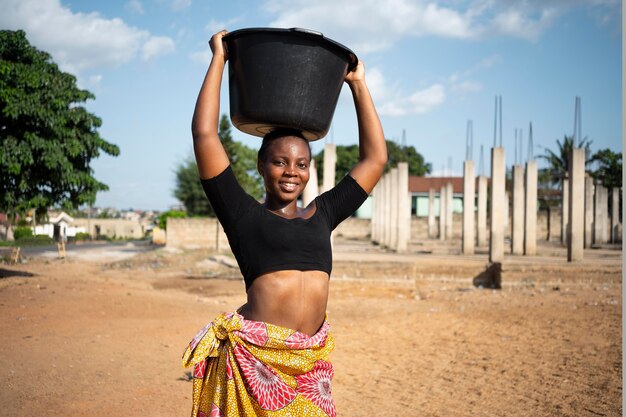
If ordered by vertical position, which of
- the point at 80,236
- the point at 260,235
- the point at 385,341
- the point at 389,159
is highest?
the point at 389,159

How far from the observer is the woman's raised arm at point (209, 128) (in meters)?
2.01

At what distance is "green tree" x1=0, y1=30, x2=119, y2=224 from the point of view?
9.30 m

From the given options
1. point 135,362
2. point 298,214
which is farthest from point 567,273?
point 298,214

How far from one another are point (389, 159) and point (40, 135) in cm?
3758

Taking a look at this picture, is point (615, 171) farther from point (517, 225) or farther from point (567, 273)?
point (567, 273)

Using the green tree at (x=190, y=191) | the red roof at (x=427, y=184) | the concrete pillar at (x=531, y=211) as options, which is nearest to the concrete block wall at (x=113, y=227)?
the green tree at (x=190, y=191)

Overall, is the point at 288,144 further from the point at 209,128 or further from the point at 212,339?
the point at 212,339

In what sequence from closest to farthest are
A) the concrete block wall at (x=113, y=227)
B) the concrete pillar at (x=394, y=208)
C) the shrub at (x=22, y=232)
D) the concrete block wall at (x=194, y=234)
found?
the shrub at (x=22, y=232)
the concrete pillar at (x=394, y=208)
the concrete block wall at (x=194, y=234)
the concrete block wall at (x=113, y=227)

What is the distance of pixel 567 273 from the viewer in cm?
1159

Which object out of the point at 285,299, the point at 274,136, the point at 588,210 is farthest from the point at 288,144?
the point at 588,210

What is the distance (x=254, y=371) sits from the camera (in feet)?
6.33

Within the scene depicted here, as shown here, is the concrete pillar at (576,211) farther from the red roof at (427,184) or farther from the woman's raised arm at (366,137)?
the red roof at (427,184)

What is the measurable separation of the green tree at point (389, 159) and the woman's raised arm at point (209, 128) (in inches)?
1573

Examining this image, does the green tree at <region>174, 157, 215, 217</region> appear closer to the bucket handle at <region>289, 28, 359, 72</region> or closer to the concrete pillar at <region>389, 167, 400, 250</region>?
the concrete pillar at <region>389, 167, 400, 250</region>
